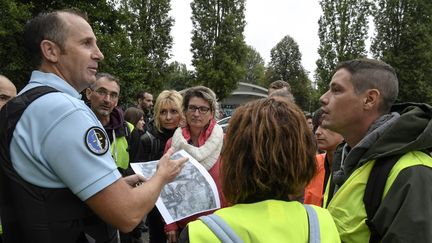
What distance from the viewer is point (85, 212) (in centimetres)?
181

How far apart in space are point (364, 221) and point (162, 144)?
9.78 feet

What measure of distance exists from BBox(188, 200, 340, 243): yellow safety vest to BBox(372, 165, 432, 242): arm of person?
416 mm

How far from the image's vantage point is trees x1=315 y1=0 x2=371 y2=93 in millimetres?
35250

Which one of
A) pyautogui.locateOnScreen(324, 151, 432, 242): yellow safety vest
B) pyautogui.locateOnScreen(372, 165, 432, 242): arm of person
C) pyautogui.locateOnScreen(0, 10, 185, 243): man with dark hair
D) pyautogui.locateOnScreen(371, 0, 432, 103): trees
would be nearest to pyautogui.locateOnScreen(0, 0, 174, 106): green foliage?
pyautogui.locateOnScreen(0, 10, 185, 243): man with dark hair

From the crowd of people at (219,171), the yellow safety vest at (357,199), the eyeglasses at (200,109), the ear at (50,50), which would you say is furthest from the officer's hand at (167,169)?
the eyeglasses at (200,109)

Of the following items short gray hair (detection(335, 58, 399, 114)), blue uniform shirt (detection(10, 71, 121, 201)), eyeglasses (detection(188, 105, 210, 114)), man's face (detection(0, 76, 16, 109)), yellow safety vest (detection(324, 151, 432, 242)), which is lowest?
yellow safety vest (detection(324, 151, 432, 242))

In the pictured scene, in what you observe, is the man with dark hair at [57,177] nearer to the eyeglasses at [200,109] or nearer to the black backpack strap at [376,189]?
the black backpack strap at [376,189]

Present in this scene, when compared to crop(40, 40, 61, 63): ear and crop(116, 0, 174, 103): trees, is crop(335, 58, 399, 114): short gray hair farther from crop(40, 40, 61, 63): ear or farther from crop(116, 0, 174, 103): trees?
crop(116, 0, 174, 103): trees

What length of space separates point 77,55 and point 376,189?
167 cm

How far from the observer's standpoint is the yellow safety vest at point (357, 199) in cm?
194

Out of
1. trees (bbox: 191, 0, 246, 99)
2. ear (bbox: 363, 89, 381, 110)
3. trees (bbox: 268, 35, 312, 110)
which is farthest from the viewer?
trees (bbox: 268, 35, 312, 110)

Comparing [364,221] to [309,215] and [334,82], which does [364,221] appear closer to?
[309,215]

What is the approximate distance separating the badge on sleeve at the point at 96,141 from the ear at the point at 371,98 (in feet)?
5.15

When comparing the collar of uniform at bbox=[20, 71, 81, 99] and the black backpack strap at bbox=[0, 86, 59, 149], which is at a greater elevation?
the collar of uniform at bbox=[20, 71, 81, 99]
